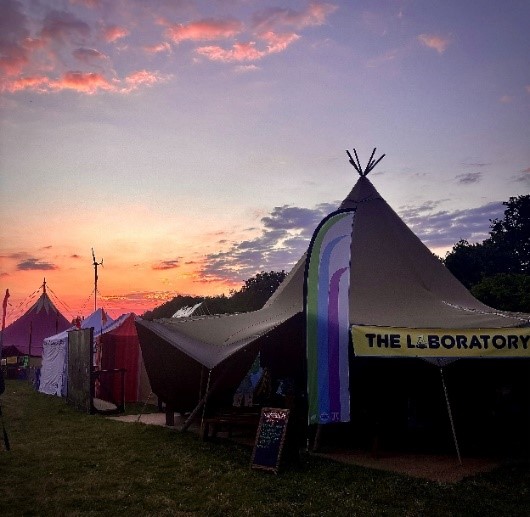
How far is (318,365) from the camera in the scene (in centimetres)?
760

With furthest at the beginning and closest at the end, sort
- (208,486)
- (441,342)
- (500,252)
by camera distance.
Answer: (500,252), (441,342), (208,486)

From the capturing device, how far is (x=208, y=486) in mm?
6828

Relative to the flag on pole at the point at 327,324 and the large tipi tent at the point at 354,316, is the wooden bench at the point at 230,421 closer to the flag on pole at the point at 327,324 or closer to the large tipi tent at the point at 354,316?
the large tipi tent at the point at 354,316

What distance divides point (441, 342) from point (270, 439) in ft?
10.4

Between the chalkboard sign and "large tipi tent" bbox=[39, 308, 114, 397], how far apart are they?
11581 mm

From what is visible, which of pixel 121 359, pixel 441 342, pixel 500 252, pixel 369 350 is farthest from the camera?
pixel 500 252

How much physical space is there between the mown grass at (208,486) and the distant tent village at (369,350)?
0.85 m

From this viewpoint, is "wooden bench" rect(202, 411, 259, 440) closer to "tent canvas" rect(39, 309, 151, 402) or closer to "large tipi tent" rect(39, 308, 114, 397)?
"tent canvas" rect(39, 309, 151, 402)

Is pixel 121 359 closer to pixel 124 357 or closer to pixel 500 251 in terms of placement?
pixel 124 357

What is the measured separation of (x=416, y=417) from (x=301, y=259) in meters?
4.86

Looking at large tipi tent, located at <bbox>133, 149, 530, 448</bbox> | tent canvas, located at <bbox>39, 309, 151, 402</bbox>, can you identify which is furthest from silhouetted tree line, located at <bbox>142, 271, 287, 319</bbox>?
large tipi tent, located at <bbox>133, 149, 530, 448</bbox>

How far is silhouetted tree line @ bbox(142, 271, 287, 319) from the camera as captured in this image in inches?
1745

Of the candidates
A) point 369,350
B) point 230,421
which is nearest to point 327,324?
point 369,350

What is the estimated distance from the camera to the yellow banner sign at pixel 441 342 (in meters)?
7.88
